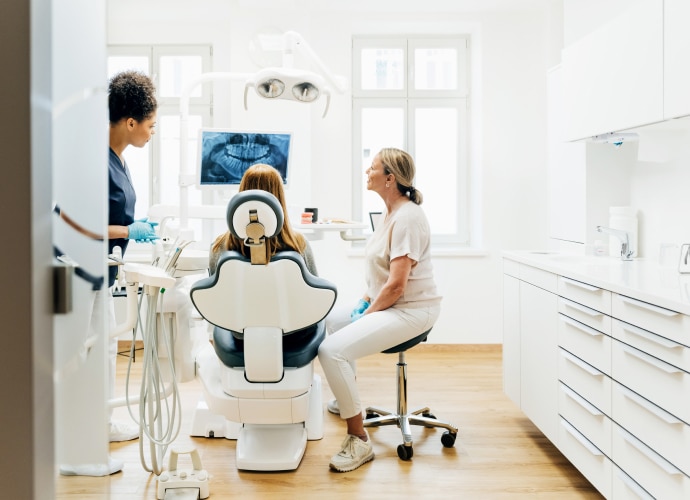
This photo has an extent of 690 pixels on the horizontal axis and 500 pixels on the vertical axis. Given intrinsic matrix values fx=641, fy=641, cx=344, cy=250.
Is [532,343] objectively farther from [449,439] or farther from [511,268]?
[449,439]

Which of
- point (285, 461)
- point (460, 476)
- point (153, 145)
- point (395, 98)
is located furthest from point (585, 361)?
point (153, 145)

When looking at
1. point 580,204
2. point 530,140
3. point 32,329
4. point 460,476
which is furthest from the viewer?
point 530,140

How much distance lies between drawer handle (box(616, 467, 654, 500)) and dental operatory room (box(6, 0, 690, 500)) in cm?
2

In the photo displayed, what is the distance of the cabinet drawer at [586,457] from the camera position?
6.67 feet

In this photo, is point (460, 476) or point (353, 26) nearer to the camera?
point (460, 476)

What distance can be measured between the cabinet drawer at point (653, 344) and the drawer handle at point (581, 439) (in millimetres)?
406

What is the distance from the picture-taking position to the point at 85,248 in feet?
2.11

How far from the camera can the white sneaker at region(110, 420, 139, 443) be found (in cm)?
280

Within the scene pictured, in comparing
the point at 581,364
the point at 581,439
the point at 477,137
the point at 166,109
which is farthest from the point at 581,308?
the point at 166,109

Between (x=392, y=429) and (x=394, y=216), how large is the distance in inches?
40.0

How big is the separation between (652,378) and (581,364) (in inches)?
18.9

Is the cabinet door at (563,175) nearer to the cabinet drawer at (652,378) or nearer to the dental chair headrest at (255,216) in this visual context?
the cabinet drawer at (652,378)

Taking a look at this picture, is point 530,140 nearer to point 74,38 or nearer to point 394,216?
point 394,216

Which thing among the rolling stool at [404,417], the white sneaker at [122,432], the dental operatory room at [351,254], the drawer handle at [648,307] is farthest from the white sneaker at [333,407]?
the drawer handle at [648,307]
